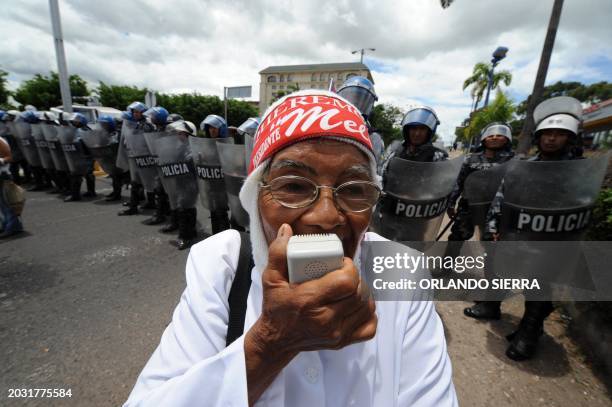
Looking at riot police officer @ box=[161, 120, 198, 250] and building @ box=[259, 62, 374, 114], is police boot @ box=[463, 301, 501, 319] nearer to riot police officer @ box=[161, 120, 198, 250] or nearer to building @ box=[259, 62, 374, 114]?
riot police officer @ box=[161, 120, 198, 250]

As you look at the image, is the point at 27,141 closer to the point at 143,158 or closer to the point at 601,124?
the point at 143,158

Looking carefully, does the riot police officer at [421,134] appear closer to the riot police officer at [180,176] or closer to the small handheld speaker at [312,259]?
the small handheld speaker at [312,259]

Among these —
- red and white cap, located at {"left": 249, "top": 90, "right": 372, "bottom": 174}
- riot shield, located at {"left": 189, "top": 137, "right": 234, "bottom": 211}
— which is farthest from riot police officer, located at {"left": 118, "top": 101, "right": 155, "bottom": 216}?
red and white cap, located at {"left": 249, "top": 90, "right": 372, "bottom": 174}

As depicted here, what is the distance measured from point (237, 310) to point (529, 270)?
3.06m

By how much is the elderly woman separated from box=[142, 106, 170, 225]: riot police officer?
585cm

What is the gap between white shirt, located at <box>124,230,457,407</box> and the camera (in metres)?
0.86

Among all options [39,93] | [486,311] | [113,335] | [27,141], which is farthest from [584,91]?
[39,93]

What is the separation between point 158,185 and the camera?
6305 mm

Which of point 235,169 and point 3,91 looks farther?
point 3,91

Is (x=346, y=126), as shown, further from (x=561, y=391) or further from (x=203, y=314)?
(x=561, y=391)

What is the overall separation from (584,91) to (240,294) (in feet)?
211

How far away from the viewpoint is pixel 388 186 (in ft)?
10.5

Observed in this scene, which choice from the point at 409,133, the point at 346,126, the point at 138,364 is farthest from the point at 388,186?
the point at 138,364

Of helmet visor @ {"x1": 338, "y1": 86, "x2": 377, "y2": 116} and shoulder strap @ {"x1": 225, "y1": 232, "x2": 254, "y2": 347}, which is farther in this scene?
helmet visor @ {"x1": 338, "y1": 86, "x2": 377, "y2": 116}
